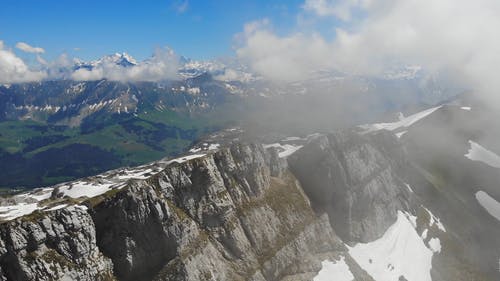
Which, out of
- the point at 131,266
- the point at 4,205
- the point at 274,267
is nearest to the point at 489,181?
the point at 274,267

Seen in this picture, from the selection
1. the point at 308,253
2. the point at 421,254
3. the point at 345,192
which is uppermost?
the point at 345,192

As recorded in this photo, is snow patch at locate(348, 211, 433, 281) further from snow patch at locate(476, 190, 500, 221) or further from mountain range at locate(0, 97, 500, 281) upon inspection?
snow patch at locate(476, 190, 500, 221)

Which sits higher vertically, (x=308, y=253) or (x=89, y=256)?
(x=89, y=256)

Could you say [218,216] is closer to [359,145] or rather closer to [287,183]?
[287,183]

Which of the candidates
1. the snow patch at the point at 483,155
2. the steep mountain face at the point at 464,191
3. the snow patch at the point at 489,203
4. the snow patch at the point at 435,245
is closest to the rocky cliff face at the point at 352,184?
the snow patch at the point at 435,245

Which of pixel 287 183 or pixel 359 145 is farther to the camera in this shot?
pixel 359 145

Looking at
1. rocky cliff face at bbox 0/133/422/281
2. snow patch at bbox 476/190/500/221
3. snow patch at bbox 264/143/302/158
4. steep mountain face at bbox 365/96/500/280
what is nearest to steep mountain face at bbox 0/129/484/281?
rocky cliff face at bbox 0/133/422/281

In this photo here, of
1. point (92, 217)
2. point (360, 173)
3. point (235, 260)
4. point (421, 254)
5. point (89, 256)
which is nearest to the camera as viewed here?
point (89, 256)

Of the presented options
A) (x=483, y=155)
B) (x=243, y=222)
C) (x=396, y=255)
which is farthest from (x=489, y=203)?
(x=243, y=222)
